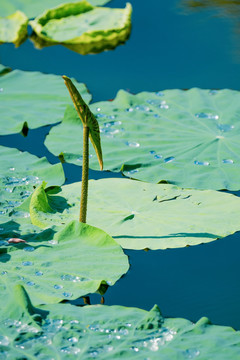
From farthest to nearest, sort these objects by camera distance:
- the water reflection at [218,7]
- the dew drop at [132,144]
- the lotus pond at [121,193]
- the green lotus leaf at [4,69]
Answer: the water reflection at [218,7] → the green lotus leaf at [4,69] → the dew drop at [132,144] → the lotus pond at [121,193]

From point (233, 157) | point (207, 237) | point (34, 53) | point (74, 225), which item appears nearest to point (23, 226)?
point (74, 225)

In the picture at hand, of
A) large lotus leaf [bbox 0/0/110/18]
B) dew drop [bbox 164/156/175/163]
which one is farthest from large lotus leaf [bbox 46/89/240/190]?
large lotus leaf [bbox 0/0/110/18]

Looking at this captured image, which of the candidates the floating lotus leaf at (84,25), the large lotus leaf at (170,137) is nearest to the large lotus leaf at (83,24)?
the floating lotus leaf at (84,25)

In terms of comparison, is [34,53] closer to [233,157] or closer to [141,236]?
[233,157]

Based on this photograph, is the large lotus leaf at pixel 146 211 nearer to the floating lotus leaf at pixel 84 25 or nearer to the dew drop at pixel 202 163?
the dew drop at pixel 202 163

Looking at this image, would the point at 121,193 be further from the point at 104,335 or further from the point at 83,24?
the point at 83,24

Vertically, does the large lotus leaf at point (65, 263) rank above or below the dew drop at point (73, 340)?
below
